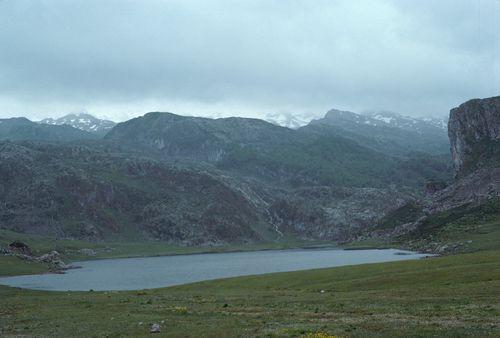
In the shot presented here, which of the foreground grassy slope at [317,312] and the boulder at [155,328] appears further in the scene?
the boulder at [155,328]

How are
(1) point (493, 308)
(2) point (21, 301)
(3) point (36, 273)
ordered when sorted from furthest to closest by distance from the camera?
(3) point (36, 273)
(2) point (21, 301)
(1) point (493, 308)

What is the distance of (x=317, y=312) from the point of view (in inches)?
1810

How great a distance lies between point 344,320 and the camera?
39.3 metres

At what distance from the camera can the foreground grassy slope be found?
35.3m

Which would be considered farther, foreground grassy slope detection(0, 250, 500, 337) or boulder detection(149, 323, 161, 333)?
boulder detection(149, 323, 161, 333)

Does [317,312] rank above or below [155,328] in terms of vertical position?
below

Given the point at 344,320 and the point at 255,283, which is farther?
the point at 255,283

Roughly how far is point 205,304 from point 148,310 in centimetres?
736

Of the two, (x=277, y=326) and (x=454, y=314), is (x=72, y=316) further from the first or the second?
(x=454, y=314)

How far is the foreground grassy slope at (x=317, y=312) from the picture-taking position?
35344 mm

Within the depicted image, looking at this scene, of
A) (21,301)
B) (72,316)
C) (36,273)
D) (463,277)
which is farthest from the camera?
(36,273)

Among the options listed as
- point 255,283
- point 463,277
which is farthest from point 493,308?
point 255,283

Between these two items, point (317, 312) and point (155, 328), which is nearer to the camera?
point (155, 328)

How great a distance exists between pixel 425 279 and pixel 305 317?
98.4 ft
